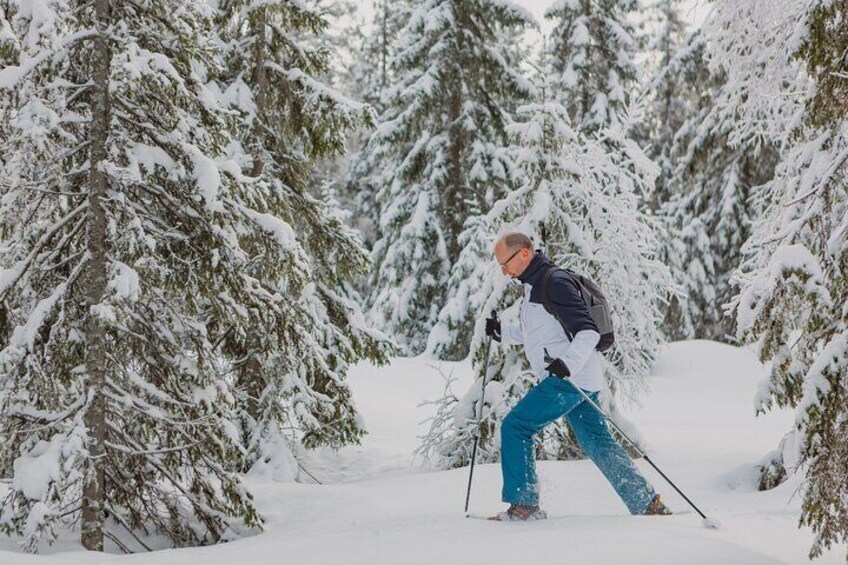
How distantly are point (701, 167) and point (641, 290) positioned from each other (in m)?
16.5

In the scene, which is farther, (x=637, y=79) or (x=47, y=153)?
(x=637, y=79)

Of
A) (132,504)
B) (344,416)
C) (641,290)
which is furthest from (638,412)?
(132,504)

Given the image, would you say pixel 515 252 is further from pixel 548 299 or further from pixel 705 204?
pixel 705 204

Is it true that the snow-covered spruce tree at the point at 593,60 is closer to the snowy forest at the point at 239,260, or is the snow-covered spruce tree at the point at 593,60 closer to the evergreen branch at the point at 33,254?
the snowy forest at the point at 239,260

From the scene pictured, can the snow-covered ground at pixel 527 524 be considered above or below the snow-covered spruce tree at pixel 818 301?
below

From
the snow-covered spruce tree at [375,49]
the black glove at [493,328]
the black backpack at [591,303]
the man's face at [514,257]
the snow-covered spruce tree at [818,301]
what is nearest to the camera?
the snow-covered spruce tree at [818,301]

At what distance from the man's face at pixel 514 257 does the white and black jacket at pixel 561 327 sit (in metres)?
0.05

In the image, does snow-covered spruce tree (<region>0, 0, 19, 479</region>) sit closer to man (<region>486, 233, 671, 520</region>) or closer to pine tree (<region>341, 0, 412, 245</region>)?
man (<region>486, 233, 671, 520</region>)

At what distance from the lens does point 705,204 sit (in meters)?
26.6

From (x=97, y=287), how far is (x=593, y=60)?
20218 millimetres

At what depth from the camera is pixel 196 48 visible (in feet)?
Result: 23.7

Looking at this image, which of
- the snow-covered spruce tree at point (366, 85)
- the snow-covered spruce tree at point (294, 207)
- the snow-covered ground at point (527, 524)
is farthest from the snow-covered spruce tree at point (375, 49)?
the snow-covered spruce tree at point (294, 207)

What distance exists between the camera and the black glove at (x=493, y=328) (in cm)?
701

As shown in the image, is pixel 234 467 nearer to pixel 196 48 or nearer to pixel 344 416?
pixel 344 416
